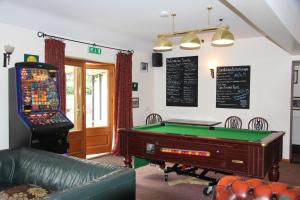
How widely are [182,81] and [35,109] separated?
13.1 feet

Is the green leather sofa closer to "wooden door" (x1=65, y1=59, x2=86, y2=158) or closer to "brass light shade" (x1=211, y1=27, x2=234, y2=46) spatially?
"brass light shade" (x1=211, y1=27, x2=234, y2=46)

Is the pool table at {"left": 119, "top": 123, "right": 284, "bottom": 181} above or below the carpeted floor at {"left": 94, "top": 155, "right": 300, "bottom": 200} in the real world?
above

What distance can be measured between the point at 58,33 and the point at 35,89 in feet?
4.80

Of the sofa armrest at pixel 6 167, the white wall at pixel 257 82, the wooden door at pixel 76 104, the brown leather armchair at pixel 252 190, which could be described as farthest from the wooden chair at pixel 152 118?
the brown leather armchair at pixel 252 190

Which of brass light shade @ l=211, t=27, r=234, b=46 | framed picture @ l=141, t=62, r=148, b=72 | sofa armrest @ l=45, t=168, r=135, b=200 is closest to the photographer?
sofa armrest @ l=45, t=168, r=135, b=200

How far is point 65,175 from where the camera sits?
282cm

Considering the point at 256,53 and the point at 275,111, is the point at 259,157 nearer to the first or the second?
the point at 275,111

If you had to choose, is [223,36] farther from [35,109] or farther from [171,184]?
[35,109]

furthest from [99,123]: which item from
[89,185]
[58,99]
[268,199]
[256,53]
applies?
[268,199]

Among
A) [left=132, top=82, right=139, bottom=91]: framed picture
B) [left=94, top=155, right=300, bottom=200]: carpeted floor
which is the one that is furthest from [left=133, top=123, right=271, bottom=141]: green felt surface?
[left=132, top=82, right=139, bottom=91]: framed picture

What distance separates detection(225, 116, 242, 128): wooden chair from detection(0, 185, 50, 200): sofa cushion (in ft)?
15.1

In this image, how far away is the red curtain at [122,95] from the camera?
632 centimetres

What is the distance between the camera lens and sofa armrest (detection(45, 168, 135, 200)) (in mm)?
1961

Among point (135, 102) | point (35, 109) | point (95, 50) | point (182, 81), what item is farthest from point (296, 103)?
point (35, 109)
